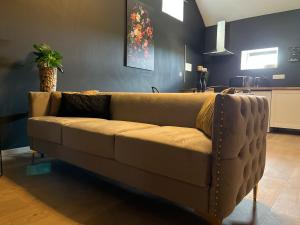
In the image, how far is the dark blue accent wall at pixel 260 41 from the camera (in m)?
5.03

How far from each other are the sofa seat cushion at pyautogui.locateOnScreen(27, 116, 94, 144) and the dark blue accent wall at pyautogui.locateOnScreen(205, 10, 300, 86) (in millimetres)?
4813

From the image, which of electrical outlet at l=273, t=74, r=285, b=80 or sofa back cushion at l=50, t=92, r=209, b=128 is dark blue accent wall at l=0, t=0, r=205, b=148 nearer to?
sofa back cushion at l=50, t=92, r=209, b=128

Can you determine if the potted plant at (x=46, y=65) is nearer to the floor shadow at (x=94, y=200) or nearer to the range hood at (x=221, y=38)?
the floor shadow at (x=94, y=200)

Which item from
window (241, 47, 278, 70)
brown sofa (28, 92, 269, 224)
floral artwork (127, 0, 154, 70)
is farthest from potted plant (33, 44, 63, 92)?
window (241, 47, 278, 70)

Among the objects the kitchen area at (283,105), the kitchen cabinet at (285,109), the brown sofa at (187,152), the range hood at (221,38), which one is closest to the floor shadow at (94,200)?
the brown sofa at (187,152)

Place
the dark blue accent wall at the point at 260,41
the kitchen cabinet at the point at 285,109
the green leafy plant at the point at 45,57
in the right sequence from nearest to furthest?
1. the green leafy plant at the point at 45,57
2. the kitchen cabinet at the point at 285,109
3. the dark blue accent wall at the point at 260,41

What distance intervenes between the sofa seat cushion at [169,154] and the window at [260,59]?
498cm

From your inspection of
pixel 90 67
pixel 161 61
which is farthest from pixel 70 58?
pixel 161 61

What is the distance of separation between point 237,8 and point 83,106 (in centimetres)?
492

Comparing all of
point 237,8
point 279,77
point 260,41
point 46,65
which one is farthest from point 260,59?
point 46,65

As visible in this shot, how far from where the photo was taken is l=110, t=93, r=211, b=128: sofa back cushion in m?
1.90

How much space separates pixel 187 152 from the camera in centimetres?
114

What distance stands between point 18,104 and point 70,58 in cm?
95

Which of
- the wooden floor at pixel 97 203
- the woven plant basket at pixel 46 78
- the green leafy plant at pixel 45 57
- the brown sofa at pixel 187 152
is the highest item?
the green leafy plant at pixel 45 57
